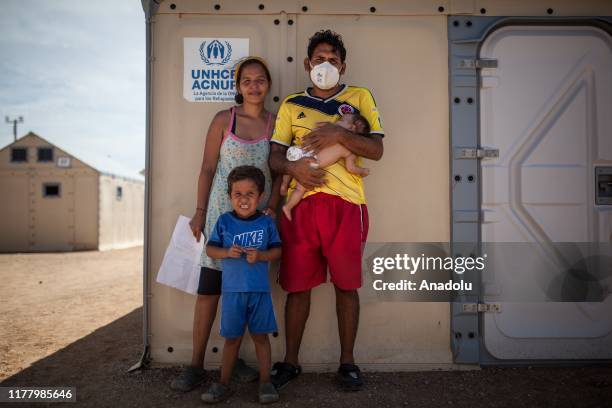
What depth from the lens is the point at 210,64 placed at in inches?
116

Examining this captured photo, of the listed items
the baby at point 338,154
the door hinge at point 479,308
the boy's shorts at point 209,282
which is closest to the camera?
the baby at point 338,154

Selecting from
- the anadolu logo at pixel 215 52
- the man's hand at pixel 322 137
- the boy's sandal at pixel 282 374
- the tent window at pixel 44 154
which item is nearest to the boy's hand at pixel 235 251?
the man's hand at pixel 322 137

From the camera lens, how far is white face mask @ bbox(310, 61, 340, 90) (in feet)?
8.39

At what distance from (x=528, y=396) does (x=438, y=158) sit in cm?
166

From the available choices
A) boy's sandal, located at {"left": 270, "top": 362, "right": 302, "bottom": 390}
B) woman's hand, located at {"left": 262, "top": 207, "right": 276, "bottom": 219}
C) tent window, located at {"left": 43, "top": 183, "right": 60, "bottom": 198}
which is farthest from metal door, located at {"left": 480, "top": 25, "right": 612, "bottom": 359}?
tent window, located at {"left": 43, "top": 183, "right": 60, "bottom": 198}

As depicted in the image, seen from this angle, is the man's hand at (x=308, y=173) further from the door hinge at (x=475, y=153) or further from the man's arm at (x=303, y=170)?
the door hinge at (x=475, y=153)

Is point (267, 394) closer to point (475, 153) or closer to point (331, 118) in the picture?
point (331, 118)

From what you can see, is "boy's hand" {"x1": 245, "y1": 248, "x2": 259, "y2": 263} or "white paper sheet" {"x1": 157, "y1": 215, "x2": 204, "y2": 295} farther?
"white paper sheet" {"x1": 157, "y1": 215, "x2": 204, "y2": 295}

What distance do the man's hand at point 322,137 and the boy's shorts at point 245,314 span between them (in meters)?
0.94

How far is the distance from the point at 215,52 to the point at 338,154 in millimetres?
1278

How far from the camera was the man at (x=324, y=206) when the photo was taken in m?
2.47

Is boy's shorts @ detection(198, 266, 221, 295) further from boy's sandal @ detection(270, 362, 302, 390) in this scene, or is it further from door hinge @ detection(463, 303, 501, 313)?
door hinge @ detection(463, 303, 501, 313)

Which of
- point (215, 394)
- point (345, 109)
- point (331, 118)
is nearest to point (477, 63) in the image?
point (345, 109)

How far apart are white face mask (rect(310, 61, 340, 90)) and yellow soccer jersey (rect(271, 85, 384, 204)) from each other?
3.4 inches
